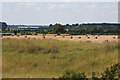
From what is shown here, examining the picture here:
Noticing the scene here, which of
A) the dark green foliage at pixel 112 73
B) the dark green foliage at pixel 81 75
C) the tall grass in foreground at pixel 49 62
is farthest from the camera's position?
the tall grass in foreground at pixel 49 62

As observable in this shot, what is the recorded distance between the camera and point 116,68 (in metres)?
6.29

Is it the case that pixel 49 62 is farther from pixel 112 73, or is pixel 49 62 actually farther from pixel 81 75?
pixel 112 73

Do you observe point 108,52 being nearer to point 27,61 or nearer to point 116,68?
point 27,61

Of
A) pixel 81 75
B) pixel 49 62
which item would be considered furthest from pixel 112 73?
pixel 49 62

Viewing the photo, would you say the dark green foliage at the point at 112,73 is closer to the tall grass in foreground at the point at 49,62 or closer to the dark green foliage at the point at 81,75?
the dark green foliage at the point at 81,75

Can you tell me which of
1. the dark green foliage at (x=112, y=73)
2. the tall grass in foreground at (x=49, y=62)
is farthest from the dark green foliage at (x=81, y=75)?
the tall grass in foreground at (x=49, y=62)

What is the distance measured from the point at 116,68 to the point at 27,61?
6.63m

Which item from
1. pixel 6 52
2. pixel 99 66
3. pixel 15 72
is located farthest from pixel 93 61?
pixel 6 52

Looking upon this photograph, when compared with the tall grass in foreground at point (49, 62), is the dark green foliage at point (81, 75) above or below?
above

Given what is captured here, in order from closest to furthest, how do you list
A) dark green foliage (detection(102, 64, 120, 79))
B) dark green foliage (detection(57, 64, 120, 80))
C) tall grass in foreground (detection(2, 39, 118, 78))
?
dark green foliage (detection(57, 64, 120, 80)) < dark green foliage (detection(102, 64, 120, 79)) < tall grass in foreground (detection(2, 39, 118, 78))

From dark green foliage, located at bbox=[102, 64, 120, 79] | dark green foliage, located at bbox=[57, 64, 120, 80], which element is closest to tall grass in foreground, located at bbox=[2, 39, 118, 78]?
dark green foliage, located at bbox=[102, 64, 120, 79]

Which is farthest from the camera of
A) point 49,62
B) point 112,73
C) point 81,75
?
point 49,62

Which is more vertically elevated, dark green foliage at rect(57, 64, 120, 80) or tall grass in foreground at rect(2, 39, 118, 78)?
dark green foliage at rect(57, 64, 120, 80)

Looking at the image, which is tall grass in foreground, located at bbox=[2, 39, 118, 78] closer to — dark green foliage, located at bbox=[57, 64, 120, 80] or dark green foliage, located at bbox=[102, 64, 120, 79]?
dark green foliage, located at bbox=[102, 64, 120, 79]
